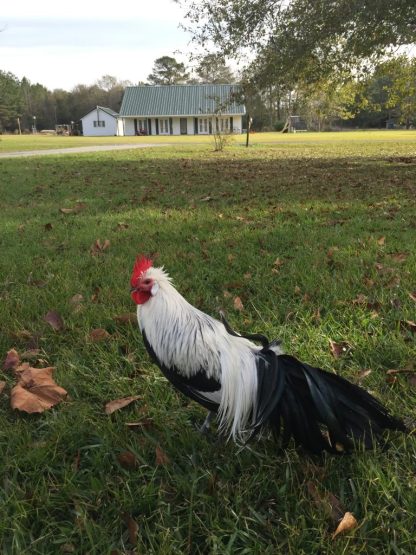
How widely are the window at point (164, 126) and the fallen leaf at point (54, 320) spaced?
81123 mm

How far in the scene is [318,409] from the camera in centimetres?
201

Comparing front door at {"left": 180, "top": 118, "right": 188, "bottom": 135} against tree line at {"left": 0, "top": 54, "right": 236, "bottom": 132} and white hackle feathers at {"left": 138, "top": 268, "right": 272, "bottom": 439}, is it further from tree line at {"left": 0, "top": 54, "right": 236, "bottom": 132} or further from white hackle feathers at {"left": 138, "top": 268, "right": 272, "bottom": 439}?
white hackle feathers at {"left": 138, "top": 268, "right": 272, "bottom": 439}

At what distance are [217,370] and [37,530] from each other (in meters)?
1.06

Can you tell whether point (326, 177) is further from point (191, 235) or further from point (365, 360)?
point (365, 360)

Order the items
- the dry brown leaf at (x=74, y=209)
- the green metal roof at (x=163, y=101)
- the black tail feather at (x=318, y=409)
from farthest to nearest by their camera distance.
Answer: the green metal roof at (x=163, y=101)
the dry brown leaf at (x=74, y=209)
the black tail feather at (x=318, y=409)

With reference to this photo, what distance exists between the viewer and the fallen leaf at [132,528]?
6.34 feet

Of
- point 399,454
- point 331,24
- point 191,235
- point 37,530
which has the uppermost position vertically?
point 331,24

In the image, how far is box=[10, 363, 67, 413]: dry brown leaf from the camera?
2.75 metres

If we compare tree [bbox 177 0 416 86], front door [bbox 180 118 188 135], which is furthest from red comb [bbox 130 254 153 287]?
front door [bbox 180 118 188 135]

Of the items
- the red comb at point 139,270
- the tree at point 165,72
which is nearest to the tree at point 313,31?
the red comb at point 139,270

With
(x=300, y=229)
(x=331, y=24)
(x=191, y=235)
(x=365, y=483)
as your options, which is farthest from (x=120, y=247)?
(x=331, y=24)

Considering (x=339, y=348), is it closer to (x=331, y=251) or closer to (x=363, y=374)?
(x=363, y=374)

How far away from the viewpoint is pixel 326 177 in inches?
494

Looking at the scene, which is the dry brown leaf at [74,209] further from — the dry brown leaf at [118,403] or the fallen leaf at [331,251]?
the dry brown leaf at [118,403]
